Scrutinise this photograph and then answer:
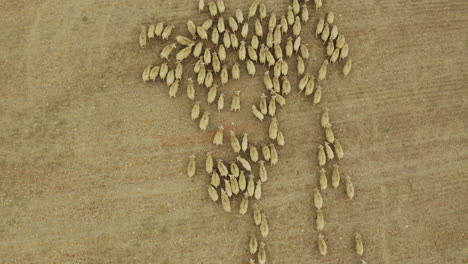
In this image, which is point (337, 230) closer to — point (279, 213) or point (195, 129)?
point (279, 213)

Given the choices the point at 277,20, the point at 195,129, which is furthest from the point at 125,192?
the point at 277,20

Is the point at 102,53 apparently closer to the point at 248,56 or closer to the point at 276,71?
the point at 248,56

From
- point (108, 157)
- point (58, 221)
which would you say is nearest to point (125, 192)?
point (108, 157)

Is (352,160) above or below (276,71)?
below

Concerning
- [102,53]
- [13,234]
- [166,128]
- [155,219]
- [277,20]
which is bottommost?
[13,234]

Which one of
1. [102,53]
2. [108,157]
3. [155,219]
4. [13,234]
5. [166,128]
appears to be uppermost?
[102,53]

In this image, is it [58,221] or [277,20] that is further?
[277,20]
